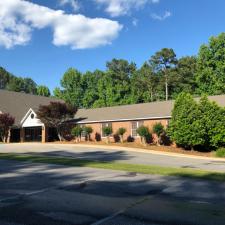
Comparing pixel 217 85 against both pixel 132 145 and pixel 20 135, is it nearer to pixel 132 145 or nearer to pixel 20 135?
pixel 132 145

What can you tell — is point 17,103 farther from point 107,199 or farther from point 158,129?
point 107,199

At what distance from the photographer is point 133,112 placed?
41.6 metres

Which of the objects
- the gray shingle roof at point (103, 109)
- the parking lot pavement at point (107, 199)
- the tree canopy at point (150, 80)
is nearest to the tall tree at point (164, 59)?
the tree canopy at point (150, 80)

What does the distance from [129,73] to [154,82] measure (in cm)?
1215

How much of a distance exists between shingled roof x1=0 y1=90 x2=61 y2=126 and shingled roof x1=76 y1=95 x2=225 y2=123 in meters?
7.31

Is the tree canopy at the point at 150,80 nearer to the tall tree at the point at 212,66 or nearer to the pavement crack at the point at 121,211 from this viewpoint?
the tall tree at the point at 212,66

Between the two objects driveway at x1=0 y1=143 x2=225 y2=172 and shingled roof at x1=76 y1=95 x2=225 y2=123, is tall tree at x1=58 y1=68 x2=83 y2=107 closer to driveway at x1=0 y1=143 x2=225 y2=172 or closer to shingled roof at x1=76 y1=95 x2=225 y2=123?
shingled roof at x1=76 y1=95 x2=225 y2=123

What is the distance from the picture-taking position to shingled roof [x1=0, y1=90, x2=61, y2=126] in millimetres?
47625

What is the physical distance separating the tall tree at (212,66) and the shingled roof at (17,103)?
2275 centimetres

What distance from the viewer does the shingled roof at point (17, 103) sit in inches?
1875

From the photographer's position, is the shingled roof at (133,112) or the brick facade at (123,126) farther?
the shingled roof at (133,112)

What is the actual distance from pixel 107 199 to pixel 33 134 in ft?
127

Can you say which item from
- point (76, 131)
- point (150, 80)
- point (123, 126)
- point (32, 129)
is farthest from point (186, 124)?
point (150, 80)

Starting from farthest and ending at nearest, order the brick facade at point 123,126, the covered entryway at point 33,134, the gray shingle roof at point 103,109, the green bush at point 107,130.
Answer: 1. the covered entryway at point 33,134
2. the green bush at point 107,130
3. the gray shingle roof at point 103,109
4. the brick facade at point 123,126
